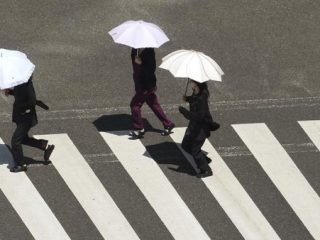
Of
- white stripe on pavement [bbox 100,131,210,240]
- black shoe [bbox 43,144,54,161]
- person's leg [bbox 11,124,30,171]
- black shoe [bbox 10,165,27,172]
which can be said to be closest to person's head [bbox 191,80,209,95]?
white stripe on pavement [bbox 100,131,210,240]

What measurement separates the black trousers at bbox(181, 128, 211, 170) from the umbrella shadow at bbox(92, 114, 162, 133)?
4.12 feet

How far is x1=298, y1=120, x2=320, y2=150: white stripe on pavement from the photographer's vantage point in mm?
13953

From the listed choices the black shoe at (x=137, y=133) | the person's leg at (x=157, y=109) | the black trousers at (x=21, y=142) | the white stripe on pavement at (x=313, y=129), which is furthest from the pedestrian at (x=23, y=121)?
the white stripe on pavement at (x=313, y=129)

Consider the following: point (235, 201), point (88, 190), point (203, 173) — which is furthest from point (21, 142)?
point (235, 201)

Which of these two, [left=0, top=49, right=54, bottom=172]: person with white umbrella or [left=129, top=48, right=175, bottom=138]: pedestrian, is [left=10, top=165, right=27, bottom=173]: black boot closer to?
[left=0, top=49, right=54, bottom=172]: person with white umbrella

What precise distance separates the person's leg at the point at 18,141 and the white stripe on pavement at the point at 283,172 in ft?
11.5

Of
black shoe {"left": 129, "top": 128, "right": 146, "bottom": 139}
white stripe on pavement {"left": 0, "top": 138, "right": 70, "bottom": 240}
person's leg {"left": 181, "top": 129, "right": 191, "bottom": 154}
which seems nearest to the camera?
white stripe on pavement {"left": 0, "top": 138, "right": 70, "bottom": 240}

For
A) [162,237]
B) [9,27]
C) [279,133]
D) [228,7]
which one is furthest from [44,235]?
[228,7]

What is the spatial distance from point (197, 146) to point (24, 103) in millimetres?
2601

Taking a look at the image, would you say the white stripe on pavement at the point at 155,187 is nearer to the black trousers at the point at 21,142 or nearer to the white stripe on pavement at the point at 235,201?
the white stripe on pavement at the point at 235,201

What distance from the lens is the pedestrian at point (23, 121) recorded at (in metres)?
12.3

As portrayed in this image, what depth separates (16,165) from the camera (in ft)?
42.6

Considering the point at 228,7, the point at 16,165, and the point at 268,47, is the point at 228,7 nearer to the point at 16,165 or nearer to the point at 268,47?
the point at 268,47

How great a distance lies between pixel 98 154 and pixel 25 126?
4.36 feet
